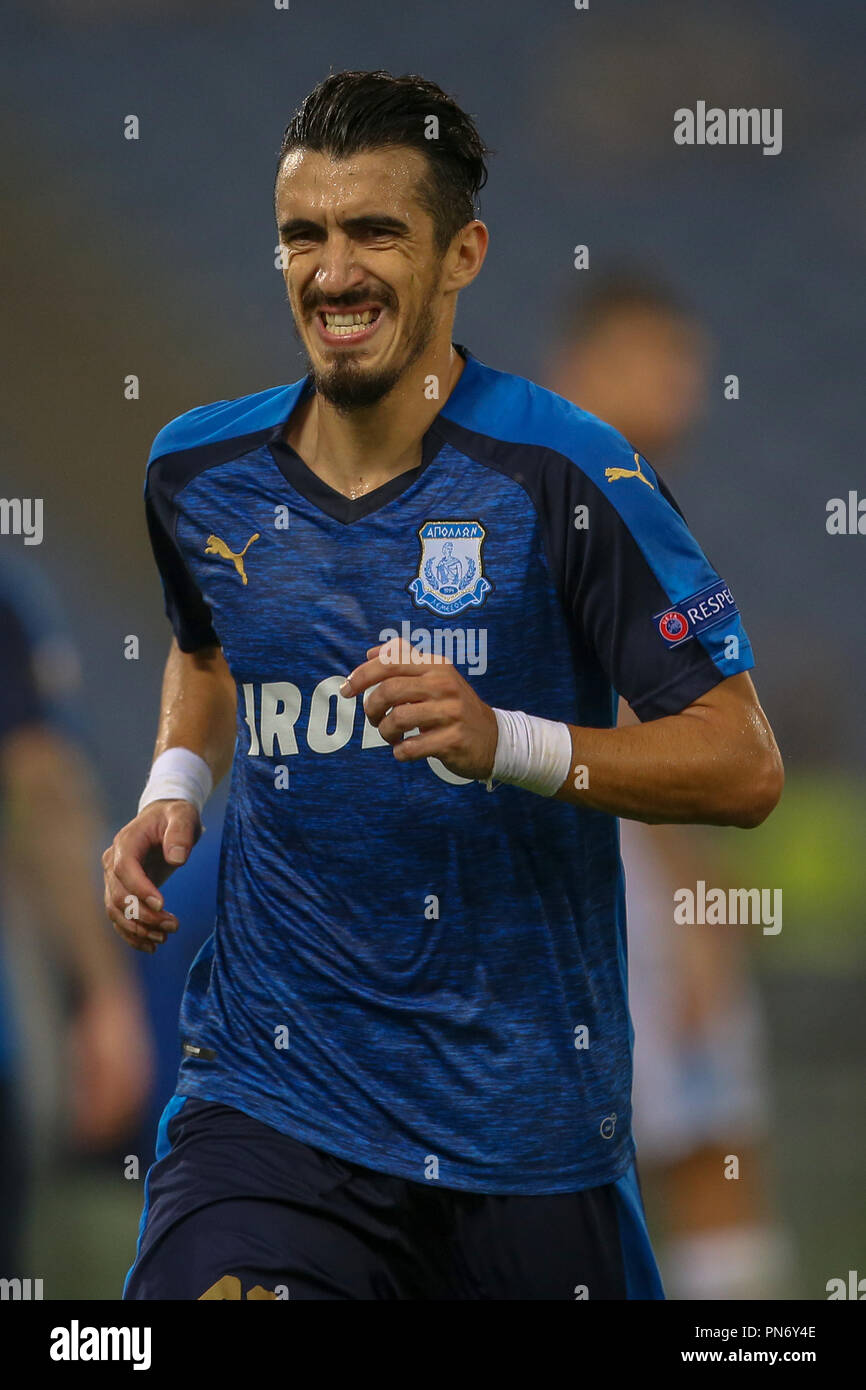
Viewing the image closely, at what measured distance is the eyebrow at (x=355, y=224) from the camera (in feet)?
7.38

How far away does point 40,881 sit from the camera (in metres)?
3.67

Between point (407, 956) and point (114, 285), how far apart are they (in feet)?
7.56

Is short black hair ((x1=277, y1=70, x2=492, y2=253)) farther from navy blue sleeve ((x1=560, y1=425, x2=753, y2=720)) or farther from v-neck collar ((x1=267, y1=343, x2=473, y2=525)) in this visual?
navy blue sleeve ((x1=560, y1=425, x2=753, y2=720))

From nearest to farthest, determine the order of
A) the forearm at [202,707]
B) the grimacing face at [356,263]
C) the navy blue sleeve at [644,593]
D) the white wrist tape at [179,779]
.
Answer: the navy blue sleeve at [644,593] → the grimacing face at [356,263] → the white wrist tape at [179,779] → the forearm at [202,707]

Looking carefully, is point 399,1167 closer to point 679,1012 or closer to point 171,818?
point 171,818

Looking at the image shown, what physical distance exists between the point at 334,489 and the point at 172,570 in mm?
354

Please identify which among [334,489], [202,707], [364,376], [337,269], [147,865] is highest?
[337,269]

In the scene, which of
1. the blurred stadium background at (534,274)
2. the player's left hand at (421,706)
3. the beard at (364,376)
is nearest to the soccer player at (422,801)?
the beard at (364,376)

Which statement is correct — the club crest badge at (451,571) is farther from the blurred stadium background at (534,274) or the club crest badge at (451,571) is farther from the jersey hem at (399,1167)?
the blurred stadium background at (534,274)

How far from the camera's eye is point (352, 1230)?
2.16 meters

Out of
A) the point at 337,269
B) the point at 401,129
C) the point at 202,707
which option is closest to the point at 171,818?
the point at 202,707

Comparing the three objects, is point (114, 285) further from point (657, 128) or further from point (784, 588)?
point (784, 588)

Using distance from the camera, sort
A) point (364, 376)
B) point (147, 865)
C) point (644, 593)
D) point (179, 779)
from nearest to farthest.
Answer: point (644, 593) → point (364, 376) → point (147, 865) → point (179, 779)

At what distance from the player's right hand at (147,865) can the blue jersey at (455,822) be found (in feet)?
0.37
